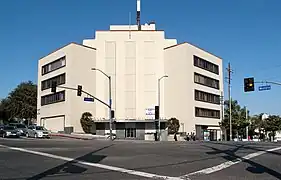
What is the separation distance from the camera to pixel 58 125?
70.0 metres

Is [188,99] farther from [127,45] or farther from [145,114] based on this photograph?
[127,45]

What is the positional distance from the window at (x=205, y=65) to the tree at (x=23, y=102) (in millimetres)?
39781

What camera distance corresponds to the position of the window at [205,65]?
7308 cm

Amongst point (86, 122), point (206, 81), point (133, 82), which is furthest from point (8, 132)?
point (206, 81)

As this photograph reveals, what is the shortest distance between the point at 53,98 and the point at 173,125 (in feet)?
80.6

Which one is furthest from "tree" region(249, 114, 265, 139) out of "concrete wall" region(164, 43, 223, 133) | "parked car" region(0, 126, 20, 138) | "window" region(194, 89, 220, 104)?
"parked car" region(0, 126, 20, 138)

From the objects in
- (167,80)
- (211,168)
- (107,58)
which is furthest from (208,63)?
(211,168)

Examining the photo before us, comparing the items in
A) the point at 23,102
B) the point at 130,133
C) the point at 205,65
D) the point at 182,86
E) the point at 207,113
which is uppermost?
the point at 205,65

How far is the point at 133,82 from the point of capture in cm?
7231

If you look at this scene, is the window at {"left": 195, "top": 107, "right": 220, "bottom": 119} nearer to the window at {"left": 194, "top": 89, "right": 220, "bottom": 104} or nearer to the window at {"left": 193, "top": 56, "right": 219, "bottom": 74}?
the window at {"left": 194, "top": 89, "right": 220, "bottom": 104}

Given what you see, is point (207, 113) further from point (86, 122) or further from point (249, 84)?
point (249, 84)

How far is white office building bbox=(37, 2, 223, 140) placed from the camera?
69.2 m

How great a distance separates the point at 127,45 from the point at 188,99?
16.4 meters

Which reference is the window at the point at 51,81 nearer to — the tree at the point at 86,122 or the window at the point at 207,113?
the tree at the point at 86,122
